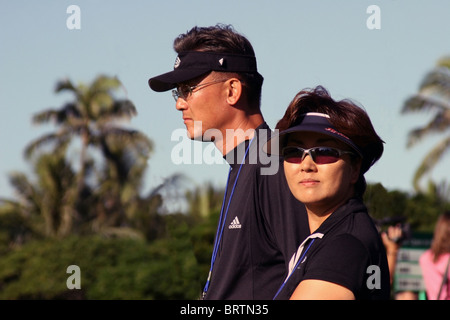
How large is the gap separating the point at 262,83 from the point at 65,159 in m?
22.8

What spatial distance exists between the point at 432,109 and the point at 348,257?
2278cm

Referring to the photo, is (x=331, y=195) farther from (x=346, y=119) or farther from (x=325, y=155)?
(x=346, y=119)

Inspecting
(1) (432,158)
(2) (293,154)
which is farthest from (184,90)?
(1) (432,158)

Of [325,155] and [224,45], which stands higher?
[224,45]

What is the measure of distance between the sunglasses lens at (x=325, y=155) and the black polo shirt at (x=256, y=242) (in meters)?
0.41

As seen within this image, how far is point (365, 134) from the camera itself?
2.72 m

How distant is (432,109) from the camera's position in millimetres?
24172

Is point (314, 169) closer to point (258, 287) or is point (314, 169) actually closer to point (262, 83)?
point (258, 287)

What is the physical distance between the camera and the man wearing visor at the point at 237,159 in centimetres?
319

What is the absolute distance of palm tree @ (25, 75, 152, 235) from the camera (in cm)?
2684

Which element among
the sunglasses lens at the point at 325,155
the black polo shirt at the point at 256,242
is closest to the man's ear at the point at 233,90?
the black polo shirt at the point at 256,242

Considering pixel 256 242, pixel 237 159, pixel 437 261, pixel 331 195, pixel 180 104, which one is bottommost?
pixel 437 261

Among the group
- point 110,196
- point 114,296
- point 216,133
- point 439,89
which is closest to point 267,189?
point 216,133

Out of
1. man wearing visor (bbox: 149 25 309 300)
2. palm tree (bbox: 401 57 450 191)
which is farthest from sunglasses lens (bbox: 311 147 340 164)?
palm tree (bbox: 401 57 450 191)
